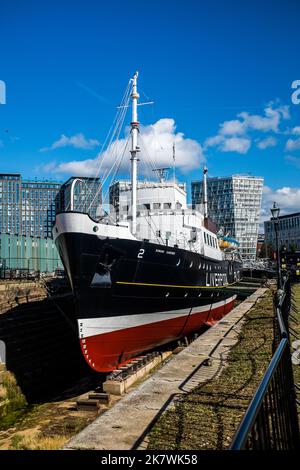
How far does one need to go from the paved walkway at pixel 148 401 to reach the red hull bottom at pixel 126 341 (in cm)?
260

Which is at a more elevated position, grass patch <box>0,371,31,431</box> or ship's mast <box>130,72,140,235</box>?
ship's mast <box>130,72,140,235</box>

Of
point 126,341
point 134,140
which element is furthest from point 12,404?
point 134,140

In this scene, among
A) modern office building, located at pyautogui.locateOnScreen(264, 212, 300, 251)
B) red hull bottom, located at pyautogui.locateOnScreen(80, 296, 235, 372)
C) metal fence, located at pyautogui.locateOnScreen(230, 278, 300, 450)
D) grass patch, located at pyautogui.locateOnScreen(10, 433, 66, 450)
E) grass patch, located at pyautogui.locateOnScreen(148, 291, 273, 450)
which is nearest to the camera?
metal fence, located at pyautogui.locateOnScreen(230, 278, 300, 450)

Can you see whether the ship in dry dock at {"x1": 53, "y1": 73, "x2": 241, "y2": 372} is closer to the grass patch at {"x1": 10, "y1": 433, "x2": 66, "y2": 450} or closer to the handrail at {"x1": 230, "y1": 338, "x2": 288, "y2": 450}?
the grass patch at {"x1": 10, "y1": 433, "x2": 66, "y2": 450}

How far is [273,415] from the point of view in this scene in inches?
145

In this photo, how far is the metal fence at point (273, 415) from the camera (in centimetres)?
251

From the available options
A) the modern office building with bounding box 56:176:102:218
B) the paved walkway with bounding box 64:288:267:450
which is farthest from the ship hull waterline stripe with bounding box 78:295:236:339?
the modern office building with bounding box 56:176:102:218

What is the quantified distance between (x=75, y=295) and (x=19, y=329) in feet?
24.8

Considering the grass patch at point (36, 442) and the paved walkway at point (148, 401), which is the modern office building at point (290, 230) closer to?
the paved walkway at point (148, 401)

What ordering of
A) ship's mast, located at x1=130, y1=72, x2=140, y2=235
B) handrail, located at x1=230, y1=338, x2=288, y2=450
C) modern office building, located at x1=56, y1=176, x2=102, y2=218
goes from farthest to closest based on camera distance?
1. ship's mast, located at x1=130, y1=72, x2=140, y2=235
2. modern office building, located at x1=56, y1=176, x2=102, y2=218
3. handrail, located at x1=230, y1=338, x2=288, y2=450

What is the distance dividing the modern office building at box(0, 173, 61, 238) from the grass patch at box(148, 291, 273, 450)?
5612 inches

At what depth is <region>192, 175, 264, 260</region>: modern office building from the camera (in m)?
118

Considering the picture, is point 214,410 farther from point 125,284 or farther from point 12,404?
point 12,404

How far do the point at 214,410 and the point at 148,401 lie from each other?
1.38 meters
